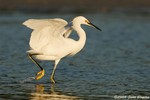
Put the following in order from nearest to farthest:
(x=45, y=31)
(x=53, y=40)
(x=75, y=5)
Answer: (x=45, y=31) < (x=53, y=40) < (x=75, y=5)

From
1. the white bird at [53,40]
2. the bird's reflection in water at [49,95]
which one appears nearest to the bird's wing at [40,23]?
the white bird at [53,40]

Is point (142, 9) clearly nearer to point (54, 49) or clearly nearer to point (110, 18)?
→ point (110, 18)

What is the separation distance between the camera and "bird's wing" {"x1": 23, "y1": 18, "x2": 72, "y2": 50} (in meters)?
12.5

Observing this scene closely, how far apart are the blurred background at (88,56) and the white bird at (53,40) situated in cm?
67

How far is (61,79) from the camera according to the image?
1299 centimetres

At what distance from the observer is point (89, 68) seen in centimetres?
1456

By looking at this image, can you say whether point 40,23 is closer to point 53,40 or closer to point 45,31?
point 45,31

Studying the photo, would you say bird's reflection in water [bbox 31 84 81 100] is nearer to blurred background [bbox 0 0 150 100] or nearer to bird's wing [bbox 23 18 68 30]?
blurred background [bbox 0 0 150 100]

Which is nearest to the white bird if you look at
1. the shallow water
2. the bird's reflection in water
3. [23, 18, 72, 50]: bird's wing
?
[23, 18, 72, 50]: bird's wing

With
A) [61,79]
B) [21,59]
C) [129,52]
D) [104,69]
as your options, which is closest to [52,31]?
[61,79]

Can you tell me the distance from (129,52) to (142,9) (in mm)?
11549

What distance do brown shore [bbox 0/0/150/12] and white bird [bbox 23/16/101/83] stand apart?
1607cm

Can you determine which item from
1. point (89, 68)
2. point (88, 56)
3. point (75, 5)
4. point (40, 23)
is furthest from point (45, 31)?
point (75, 5)

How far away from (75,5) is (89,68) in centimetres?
1495
